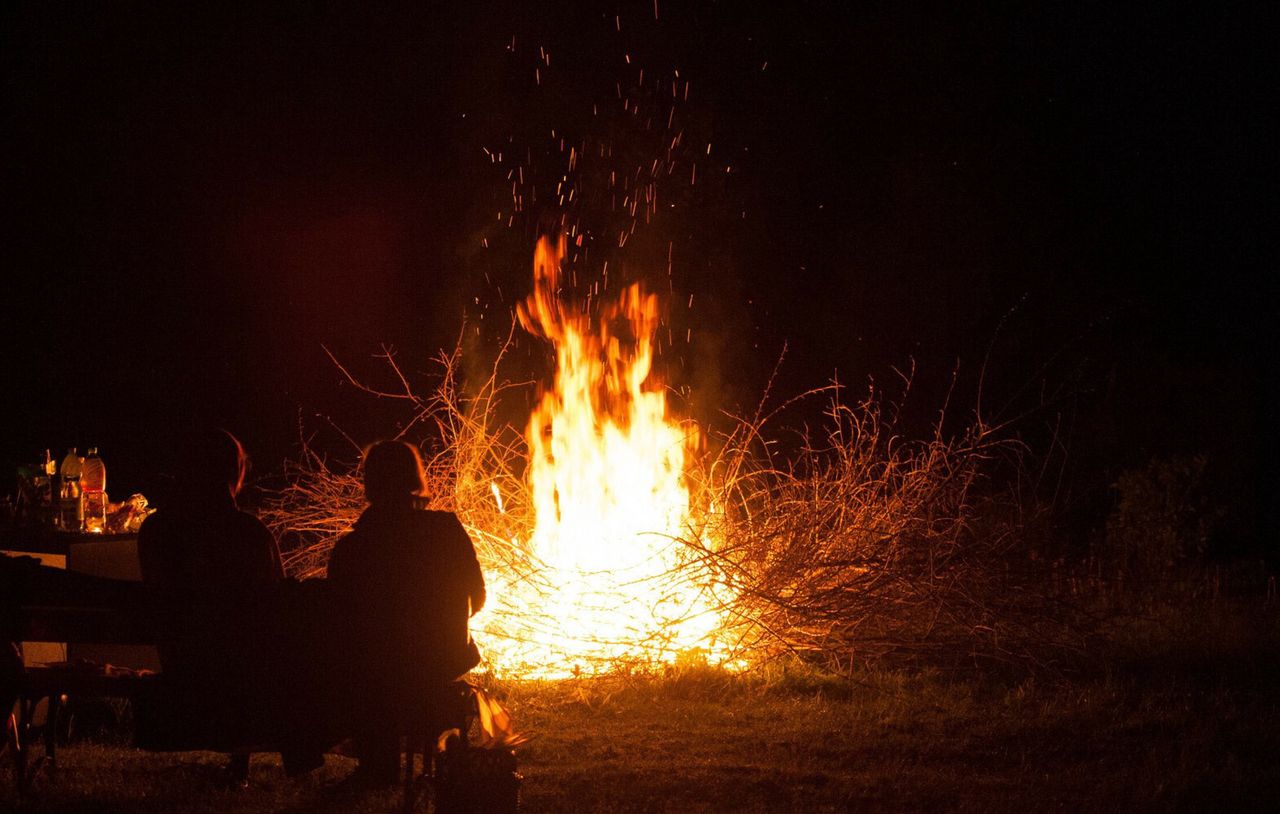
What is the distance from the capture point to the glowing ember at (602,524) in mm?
6809

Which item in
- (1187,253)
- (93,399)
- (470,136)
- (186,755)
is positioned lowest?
(186,755)

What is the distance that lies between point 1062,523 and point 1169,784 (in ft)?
23.2

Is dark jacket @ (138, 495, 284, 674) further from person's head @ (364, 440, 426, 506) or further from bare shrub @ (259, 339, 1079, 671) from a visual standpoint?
bare shrub @ (259, 339, 1079, 671)

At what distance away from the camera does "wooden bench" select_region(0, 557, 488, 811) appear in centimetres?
412

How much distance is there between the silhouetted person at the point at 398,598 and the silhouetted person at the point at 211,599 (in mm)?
264

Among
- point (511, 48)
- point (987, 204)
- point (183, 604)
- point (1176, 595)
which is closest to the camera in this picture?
point (183, 604)

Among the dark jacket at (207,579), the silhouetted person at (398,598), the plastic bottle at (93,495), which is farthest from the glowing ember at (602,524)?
the dark jacket at (207,579)

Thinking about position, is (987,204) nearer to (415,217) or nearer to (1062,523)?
(1062,523)

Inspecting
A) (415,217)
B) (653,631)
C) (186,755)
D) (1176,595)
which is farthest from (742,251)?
(186,755)

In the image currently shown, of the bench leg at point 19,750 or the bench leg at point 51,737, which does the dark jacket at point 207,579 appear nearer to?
the bench leg at point 19,750

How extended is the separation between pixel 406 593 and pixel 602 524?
327 centimetres

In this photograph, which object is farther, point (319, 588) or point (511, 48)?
point (511, 48)

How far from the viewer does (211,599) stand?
4.05 meters

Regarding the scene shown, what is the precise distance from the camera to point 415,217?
602 inches
